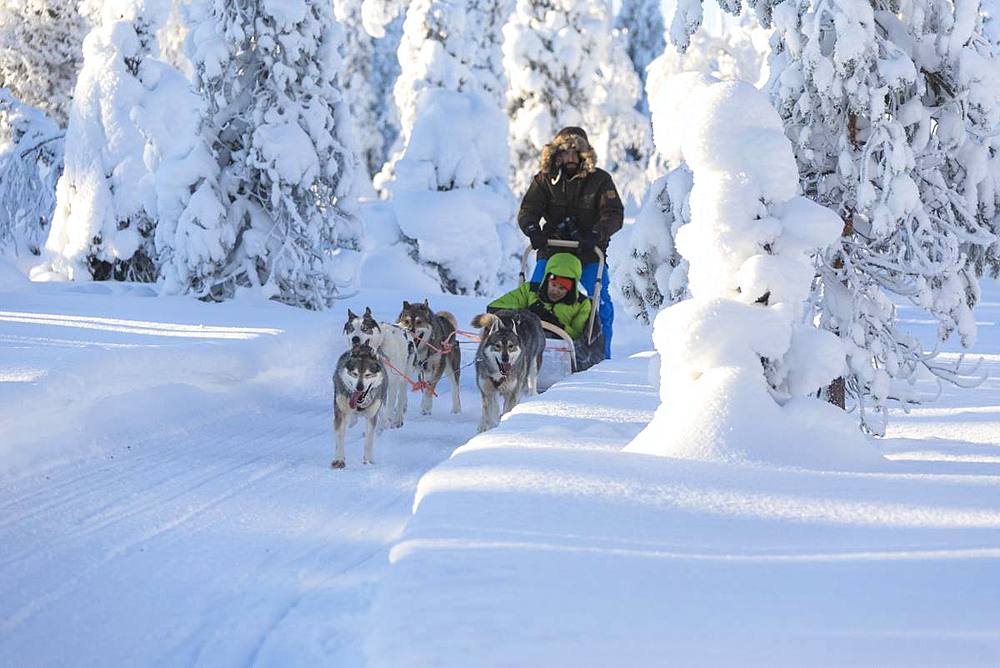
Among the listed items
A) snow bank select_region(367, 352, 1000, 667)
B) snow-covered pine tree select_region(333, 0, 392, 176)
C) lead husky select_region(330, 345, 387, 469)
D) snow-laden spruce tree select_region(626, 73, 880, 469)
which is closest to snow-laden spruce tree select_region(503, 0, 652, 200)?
snow-covered pine tree select_region(333, 0, 392, 176)

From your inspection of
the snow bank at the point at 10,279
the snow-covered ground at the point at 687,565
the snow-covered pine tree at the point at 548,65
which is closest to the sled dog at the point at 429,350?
the snow-covered ground at the point at 687,565

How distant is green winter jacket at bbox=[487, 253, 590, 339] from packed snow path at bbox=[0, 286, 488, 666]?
3.89 feet

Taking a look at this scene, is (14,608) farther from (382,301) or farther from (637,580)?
(382,301)

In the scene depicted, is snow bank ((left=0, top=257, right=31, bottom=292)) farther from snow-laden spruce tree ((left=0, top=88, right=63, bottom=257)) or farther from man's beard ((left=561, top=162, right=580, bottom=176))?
man's beard ((left=561, top=162, right=580, bottom=176))

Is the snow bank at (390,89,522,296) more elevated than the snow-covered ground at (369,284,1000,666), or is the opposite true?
the snow bank at (390,89,522,296)

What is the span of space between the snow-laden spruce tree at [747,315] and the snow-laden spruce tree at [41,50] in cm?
2254

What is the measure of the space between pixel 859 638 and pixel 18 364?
7.64 m

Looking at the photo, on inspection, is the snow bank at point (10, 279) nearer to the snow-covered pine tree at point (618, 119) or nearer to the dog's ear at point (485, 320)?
the dog's ear at point (485, 320)

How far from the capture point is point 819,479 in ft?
15.9

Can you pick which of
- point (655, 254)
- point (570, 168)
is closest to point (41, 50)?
point (570, 168)

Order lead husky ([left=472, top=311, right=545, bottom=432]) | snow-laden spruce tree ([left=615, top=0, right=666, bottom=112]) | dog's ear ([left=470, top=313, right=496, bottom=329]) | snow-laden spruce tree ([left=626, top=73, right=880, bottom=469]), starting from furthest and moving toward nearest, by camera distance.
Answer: snow-laden spruce tree ([left=615, top=0, right=666, bottom=112]) → dog's ear ([left=470, top=313, right=496, bottom=329]) → lead husky ([left=472, top=311, right=545, bottom=432]) → snow-laden spruce tree ([left=626, top=73, right=880, bottom=469])

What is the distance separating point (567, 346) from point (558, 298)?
57cm

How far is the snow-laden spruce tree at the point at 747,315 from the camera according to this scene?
17.5 ft

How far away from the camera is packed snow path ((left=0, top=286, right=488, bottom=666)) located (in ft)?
13.7
